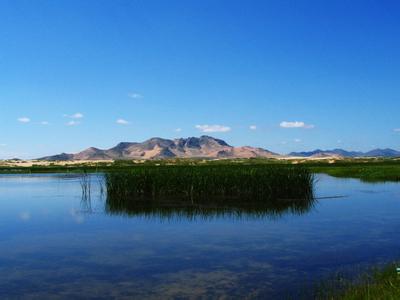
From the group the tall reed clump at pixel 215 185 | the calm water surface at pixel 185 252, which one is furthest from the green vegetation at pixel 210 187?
the calm water surface at pixel 185 252

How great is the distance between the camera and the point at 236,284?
1272 centimetres

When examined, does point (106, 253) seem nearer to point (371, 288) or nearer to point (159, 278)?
point (159, 278)

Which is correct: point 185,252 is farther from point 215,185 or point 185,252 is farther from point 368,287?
point 215,185

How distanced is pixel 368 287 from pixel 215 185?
24.5m

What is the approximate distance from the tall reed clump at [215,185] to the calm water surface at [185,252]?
533 cm

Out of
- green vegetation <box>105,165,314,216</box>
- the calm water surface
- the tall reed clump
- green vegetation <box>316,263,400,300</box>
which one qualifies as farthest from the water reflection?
green vegetation <box>316,263,400,300</box>

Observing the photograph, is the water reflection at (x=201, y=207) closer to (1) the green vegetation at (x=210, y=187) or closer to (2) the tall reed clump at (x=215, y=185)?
(1) the green vegetation at (x=210, y=187)

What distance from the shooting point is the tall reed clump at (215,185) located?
33844 mm

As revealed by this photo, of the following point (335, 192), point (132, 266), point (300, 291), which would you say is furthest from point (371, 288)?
point (335, 192)

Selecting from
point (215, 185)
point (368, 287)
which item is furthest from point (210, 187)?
point (368, 287)

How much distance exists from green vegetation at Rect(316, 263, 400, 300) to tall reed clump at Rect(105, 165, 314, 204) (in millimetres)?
20634

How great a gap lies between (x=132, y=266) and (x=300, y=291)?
5.37 m

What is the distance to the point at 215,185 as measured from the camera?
34.5 m

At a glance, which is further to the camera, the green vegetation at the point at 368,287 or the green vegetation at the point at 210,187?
the green vegetation at the point at 210,187
